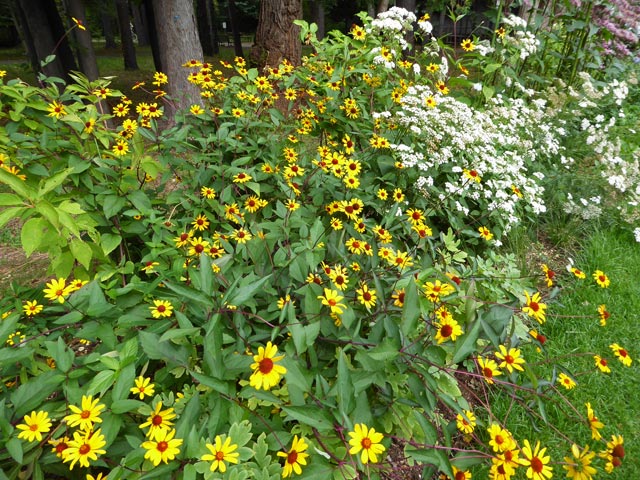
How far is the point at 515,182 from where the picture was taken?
2465mm

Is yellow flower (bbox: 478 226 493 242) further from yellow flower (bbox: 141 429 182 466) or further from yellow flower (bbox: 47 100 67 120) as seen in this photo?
yellow flower (bbox: 47 100 67 120)

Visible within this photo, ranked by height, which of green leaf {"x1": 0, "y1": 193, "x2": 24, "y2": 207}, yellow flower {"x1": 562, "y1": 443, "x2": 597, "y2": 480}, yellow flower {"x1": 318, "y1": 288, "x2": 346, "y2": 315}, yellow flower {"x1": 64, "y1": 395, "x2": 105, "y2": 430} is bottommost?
yellow flower {"x1": 562, "y1": 443, "x2": 597, "y2": 480}

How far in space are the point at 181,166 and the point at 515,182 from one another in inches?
79.7

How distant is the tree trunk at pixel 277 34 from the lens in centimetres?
396

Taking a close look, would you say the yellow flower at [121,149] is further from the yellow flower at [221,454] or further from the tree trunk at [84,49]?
the tree trunk at [84,49]

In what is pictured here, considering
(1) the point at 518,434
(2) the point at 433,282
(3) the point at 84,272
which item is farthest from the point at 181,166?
(1) the point at 518,434

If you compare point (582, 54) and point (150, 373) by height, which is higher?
point (582, 54)

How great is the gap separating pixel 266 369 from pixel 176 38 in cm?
456

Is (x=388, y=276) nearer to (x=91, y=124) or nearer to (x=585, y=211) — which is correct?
(x=91, y=124)

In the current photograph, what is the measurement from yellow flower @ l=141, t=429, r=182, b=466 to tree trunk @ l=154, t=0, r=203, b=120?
405cm

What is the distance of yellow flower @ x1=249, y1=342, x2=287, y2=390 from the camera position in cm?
94

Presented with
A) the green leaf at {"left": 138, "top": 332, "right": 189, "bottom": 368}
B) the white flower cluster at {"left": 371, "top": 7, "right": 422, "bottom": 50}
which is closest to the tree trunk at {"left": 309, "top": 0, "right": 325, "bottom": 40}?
the white flower cluster at {"left": 371, "top": 7, "right": 422, "bottom": 50}

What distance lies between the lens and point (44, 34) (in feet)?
16.5

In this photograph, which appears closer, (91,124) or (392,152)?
(91,124)
